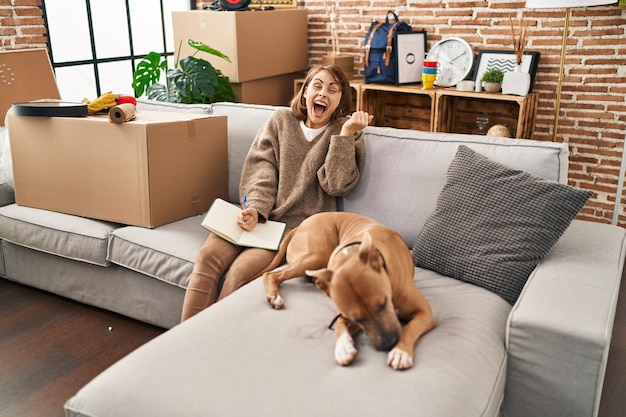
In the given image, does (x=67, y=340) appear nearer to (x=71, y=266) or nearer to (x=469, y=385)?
(x=71, y=266)

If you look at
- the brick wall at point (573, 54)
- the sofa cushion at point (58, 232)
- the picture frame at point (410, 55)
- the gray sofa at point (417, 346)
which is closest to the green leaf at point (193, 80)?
the brick wall at point (573, 54)

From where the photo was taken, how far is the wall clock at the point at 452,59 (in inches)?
162

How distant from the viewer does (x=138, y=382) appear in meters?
1.40

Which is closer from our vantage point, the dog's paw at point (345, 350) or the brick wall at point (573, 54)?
the dog's paw at point (345, 350)

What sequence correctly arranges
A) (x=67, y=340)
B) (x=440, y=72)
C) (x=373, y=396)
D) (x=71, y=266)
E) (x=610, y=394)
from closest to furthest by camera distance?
(x=373, y=396)
(x=610, y=394)
(x=67, y=340)
(x=71, y=266)
(x=440, y=72)

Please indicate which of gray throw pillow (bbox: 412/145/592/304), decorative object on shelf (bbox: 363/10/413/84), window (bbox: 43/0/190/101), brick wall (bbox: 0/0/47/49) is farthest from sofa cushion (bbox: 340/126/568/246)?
window (bbox: 43/0/190/101)

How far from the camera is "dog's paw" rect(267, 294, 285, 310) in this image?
Result: 1.77 meters

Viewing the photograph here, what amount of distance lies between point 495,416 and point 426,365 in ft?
0.82

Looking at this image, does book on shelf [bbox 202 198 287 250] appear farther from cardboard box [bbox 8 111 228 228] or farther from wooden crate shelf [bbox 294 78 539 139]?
wooden crate shelf [bbox 294 78 539 139]

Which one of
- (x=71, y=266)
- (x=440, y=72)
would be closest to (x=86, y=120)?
(x=71, y=266)

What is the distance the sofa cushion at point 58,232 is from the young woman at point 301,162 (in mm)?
549

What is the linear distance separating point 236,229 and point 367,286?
926mm

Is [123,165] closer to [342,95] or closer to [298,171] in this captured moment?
[298,171]

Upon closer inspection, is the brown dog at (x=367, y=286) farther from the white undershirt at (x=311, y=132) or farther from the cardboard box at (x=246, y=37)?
the cardboard box at (x=246, y=37)
